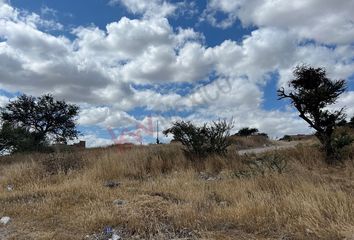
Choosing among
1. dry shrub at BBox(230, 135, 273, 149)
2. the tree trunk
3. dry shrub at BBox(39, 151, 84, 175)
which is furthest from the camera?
dry shrub at BBox(230, 135, 273, 149)

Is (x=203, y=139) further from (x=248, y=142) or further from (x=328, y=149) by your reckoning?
(x=248, y=142)

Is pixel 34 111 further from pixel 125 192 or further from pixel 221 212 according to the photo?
pixel 221 212

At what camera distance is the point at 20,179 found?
1163cm

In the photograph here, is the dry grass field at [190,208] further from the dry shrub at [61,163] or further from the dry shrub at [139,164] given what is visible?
the dry shrub at [61,163]

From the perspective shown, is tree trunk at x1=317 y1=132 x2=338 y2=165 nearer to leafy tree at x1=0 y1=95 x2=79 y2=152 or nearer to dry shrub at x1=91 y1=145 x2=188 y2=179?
dry shrub at x1=91 y1=145 x2=188 y2=179

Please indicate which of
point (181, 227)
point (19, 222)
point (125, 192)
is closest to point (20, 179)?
point (125, 192)

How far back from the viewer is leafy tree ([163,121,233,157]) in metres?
15.3

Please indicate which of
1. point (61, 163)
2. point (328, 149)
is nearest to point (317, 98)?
point (328, 149)

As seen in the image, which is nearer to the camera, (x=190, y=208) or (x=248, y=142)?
(x=190, y=208)

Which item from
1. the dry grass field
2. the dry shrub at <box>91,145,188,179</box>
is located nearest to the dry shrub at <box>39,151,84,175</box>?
the dry shrub at <box>91,145,188,179</box>

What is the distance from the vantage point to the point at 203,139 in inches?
610

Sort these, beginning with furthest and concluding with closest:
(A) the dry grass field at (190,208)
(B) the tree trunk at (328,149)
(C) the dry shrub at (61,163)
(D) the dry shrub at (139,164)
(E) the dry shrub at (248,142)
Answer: (E) the dry shrub at (248,142) → (B) the tree trunk at (328,149) → (C) the dry shrub at (61,163) → (D) the dry shrub at (139,164) → (A) the dry grass field at (190,208)

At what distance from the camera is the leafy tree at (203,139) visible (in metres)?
15.3

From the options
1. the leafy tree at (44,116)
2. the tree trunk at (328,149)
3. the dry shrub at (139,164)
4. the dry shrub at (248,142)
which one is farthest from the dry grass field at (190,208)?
the leafy tree at (44,116)
